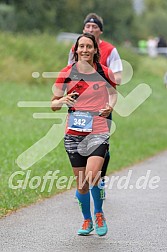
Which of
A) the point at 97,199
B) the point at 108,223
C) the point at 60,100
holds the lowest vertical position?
the point at 108,223

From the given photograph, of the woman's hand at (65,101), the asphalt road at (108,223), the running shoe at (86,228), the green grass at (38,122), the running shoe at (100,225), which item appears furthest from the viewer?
the green grass at (38,122)

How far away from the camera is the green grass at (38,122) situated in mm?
11550

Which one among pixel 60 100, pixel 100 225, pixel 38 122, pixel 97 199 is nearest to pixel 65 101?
pixel 60 100

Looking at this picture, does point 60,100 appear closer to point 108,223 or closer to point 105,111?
point 105,111

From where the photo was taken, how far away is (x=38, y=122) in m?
18.5

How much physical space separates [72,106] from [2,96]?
15109 mm

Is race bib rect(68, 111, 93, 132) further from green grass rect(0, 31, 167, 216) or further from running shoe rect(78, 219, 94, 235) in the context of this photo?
green grass rect(0, 31, 167, 216)

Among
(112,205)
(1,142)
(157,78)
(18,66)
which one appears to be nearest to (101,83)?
(112,205)

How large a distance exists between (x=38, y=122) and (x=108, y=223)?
1025 cm

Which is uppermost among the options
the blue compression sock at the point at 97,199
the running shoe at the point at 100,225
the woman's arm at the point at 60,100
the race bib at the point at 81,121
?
the woman's arm at the point at 60,100

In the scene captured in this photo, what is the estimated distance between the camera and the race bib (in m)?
7.39

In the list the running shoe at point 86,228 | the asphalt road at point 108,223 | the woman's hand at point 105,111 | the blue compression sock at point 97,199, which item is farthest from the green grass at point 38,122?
the woman's hand at point 105,111

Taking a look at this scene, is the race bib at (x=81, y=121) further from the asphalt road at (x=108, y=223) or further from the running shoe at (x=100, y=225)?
the asphalt road at (x=108, y=223)

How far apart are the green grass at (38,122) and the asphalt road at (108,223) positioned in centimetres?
43
